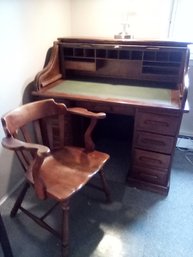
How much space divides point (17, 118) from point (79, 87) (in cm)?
59

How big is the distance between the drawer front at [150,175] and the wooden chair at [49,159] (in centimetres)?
28

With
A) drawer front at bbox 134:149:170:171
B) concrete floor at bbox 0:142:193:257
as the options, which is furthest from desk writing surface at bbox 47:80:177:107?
concrete floor at bbox 0:142:193:257

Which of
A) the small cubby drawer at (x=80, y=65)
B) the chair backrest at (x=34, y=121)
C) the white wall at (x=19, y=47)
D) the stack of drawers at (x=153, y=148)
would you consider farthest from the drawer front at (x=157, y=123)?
→ the white wall at (x=19, y=47)

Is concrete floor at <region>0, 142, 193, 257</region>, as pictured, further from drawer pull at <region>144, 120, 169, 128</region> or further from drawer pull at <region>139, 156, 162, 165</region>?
drawer pull at <region>144, 120, 169, 128</region>

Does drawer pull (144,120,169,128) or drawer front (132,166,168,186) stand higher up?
drawer pull (144,120,169,128)

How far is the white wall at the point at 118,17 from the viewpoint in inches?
73.9

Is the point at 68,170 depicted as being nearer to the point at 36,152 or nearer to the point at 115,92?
the point at 36,152

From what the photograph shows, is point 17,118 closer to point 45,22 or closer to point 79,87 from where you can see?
point 79,87

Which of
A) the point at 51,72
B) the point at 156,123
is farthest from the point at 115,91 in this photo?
the point at 51,72

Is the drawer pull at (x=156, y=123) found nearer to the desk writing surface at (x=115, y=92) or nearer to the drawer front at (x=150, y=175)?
the desk writing surface at (x=115, y=92)

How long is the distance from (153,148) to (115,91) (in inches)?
18.6

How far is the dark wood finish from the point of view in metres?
1.42

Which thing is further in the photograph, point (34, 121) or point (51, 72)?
point (51, 72)

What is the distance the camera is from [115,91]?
5.25ft
